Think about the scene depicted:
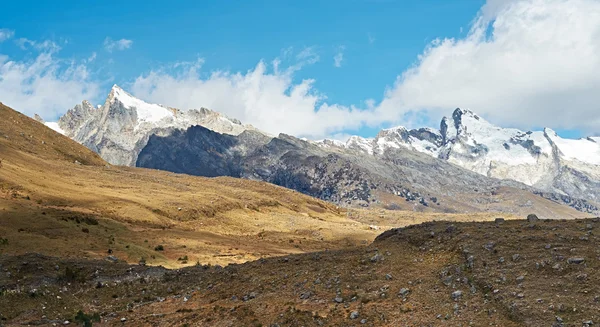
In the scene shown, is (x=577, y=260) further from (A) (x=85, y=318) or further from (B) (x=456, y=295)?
(A) (x=85, y=318)

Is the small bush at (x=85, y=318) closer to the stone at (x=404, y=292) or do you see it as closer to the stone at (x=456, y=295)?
the stone at (x=404, y=292)

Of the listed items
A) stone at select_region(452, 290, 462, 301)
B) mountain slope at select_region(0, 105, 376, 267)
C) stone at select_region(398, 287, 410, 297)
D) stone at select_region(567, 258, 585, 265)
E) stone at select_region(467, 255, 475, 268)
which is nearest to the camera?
stone at select_region(567, 258, 585, 265)

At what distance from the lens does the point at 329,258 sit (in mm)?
27016

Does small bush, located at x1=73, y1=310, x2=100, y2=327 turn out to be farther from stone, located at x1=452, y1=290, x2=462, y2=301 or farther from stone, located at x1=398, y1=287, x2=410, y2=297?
stone, located at x1=452, y1=290, x2=462, y2=301

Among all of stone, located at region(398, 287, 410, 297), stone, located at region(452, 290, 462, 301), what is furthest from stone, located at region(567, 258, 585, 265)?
stone, located at region(398, 287, 410, 297)

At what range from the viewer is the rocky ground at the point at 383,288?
18.4 m

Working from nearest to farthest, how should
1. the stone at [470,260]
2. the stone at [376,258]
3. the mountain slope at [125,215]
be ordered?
the stone at [470,260] → the stone at [376,258] → the mountain slope at [125,215]

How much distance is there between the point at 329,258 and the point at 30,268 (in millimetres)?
20427

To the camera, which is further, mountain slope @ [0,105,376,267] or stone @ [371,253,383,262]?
mountain slope @ [0,105,376,267]

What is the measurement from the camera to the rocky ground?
1844 centimetres

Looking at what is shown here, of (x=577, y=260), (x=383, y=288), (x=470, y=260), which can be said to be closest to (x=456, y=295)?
(x=470, y=260)

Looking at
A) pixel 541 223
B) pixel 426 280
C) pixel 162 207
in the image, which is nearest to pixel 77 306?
pixel 426 280

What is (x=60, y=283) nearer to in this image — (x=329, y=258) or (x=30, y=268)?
(x=30, y=268)

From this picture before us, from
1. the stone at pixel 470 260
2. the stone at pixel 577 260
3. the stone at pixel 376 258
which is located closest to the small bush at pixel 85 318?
the stone at pixel 376 258
